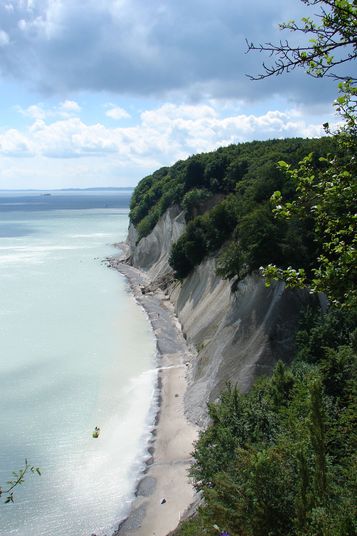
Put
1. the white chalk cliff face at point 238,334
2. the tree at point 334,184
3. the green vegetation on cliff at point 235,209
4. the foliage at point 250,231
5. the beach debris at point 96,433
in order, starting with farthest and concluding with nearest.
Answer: the green vegetation on cliff at point 235,209, the foliage at point 250,231, the white chalk cliff face at point 238,334, the beach debris at point 96,433, the tree at point 334,184

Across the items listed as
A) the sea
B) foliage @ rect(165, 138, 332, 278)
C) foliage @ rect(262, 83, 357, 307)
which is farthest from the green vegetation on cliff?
the sea

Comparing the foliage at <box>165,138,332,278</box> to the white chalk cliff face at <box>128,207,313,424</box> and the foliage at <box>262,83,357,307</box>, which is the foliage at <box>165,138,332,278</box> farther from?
the foliage at <box>262,83,357,307</box>

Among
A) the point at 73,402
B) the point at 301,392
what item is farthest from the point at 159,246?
the point at 301,392

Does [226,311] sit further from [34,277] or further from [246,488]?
[34,277]

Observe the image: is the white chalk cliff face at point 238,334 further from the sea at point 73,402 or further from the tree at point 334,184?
the tree at point 334,184

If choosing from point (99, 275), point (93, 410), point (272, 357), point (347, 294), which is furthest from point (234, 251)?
point (99, 275)

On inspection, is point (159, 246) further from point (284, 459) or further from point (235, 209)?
point (284, 459)

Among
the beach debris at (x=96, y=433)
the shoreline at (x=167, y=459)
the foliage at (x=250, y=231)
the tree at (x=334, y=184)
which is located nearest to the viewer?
the tree at (x=334, y=184)

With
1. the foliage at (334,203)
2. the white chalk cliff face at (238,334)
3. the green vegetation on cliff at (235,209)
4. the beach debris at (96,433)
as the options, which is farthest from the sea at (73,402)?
the foliage at (334,203)
